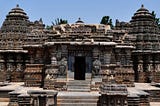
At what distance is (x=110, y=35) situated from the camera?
1780 cm

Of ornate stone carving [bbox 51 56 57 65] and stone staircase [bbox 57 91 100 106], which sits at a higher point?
ornate stone carving [bbox 51 56 57 65]

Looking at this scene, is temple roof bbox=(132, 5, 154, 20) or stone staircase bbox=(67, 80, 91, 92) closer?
stone staircase bbox=(67, 80, 91, 92)

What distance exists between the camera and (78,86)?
54.0 ft

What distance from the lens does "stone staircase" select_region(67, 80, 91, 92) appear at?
637 inches

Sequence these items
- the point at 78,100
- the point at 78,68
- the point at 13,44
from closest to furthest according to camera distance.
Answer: the point at 78,100
the point at 78,68
the point at 13,44

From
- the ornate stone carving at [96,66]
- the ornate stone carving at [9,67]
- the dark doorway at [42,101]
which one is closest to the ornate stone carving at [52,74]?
the ornate stone carving at [96,66]

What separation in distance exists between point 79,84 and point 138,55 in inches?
349

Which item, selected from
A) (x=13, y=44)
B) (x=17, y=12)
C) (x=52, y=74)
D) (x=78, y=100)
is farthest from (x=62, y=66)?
(x=17, y=12)

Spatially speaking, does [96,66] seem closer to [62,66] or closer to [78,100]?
[62,66]

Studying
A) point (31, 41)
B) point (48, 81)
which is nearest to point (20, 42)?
point (31, 41)

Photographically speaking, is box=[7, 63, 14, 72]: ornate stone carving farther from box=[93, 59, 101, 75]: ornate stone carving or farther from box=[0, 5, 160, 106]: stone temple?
box=[93, 59, 101, 75]: ornate stone carving

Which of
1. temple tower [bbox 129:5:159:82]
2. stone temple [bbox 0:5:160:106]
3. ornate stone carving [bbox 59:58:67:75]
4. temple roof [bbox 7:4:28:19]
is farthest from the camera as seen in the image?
temple roof [bbox 7:4:28:19]

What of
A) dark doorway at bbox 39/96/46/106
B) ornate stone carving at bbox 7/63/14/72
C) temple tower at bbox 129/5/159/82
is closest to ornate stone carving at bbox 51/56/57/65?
dark doorway at bbox 39/96/46/106

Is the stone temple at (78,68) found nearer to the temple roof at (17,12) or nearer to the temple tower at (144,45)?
the temple tower at (144,45)
